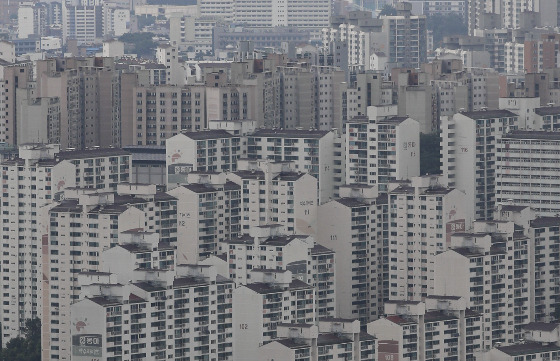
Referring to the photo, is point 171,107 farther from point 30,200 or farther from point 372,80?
point 30,200

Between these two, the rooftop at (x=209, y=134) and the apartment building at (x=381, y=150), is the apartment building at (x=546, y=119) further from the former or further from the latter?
the rooftop at (x=209, y=134)

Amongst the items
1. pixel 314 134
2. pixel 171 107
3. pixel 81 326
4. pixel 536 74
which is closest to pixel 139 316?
pixel 81 326

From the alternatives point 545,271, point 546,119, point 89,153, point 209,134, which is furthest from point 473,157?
point 89,153

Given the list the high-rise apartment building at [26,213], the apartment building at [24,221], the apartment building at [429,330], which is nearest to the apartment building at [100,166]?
the high-rise apartment building at [26,213]

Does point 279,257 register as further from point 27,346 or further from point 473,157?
point 473,157

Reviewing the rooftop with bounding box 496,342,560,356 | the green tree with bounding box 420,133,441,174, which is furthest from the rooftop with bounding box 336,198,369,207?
the rooftop with bounding box 496,342,560,356

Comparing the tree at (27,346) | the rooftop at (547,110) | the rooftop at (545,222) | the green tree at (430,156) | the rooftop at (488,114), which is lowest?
the tree at (27,346)
